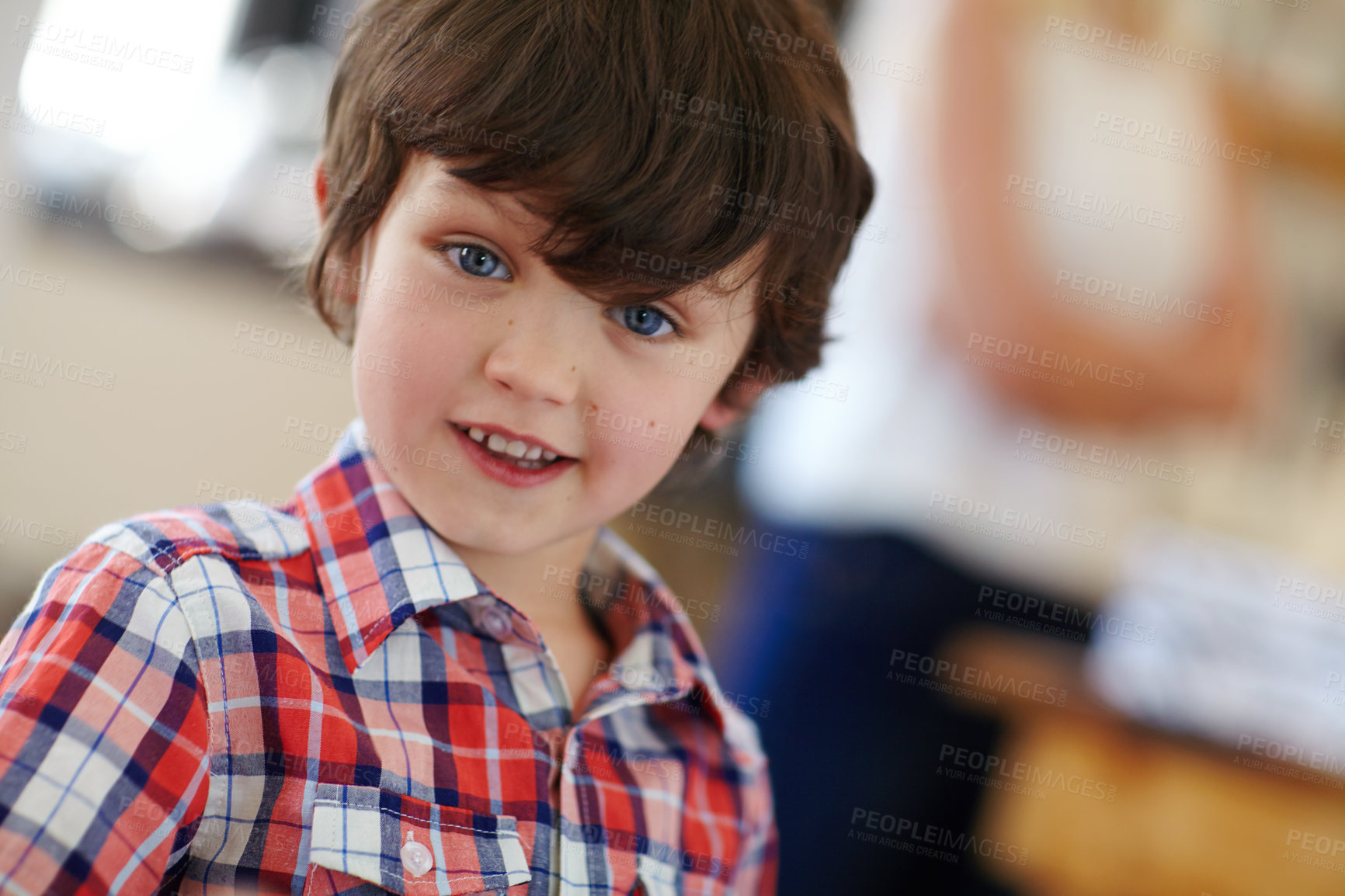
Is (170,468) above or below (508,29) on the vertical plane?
below

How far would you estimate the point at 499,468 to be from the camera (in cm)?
52

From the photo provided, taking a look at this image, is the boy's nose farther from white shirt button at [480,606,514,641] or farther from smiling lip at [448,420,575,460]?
white shirt button at [480,606,514,641]

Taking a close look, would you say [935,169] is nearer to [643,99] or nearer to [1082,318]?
[1082,318]

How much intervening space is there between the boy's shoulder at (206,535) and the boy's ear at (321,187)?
7.2 inches

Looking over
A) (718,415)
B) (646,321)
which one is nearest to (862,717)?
(718,415)

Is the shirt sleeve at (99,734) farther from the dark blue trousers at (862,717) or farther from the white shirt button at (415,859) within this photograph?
the dark blue trousers at (862,717)

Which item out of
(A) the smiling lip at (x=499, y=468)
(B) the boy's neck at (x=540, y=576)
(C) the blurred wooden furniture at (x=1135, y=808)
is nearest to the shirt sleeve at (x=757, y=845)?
(B) the boy's neck at (x=540, y=576)

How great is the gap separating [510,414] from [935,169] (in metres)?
0.84

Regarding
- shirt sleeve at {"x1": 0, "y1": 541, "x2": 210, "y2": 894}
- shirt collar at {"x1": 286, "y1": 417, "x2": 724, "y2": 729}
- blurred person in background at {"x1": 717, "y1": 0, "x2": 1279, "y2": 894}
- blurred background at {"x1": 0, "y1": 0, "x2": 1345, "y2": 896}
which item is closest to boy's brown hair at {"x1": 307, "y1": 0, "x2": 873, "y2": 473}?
shirt collar at {"x1": 286, "y1": 417, "x2": 724, "y2": 729}

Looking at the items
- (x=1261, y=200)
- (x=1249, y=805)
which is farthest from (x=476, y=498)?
(x=1261, y=200)

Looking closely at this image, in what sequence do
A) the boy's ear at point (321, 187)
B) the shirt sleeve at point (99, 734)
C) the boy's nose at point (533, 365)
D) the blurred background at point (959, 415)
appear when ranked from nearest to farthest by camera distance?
the shirt sleeve at point (99, 734)
the boy's nose at point (533, 365)
the boy's ear at point (321, 187)
the blurred background at point (959, 415)

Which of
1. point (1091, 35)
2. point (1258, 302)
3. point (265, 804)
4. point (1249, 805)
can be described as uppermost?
point (1091, 35)

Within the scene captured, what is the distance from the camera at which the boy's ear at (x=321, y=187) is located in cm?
61

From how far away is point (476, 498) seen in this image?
0.53 m
